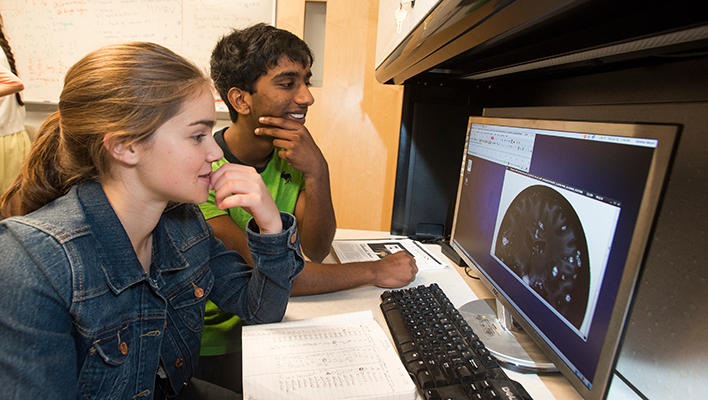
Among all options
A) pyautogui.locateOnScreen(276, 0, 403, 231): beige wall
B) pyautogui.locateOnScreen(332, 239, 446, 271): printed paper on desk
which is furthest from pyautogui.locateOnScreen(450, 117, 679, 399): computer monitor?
pyautogui.locateOnScreen(276, 0, 403, 231): beige wall

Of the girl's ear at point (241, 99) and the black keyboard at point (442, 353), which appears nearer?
the black keyboard at point (442, 353)

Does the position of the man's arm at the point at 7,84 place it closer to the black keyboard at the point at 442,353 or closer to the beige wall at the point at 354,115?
the beige wall at the point at 354,115

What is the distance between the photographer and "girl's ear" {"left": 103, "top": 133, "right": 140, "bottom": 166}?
63 cm

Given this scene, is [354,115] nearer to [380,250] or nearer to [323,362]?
[380,250]

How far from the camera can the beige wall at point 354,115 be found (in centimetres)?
214

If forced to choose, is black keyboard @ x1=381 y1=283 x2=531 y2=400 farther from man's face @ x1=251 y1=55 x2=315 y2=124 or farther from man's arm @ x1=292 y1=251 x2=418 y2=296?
man's face @ x1=251 y1=55 x2=315 y2=124

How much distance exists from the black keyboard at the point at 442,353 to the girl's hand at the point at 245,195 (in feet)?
1.03

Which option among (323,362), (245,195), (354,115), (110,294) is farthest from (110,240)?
(354,115)

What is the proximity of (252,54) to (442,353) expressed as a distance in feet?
3.38

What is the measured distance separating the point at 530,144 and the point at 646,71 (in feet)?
0.80

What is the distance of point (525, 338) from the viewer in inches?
28.3

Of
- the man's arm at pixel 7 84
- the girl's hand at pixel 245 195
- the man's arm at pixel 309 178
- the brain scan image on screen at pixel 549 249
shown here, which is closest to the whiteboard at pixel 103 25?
the man's arm at pixel 7 84

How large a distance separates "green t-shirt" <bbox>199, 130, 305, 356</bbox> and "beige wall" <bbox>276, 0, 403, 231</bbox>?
2.90ft

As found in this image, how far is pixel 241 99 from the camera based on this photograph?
126 cm
